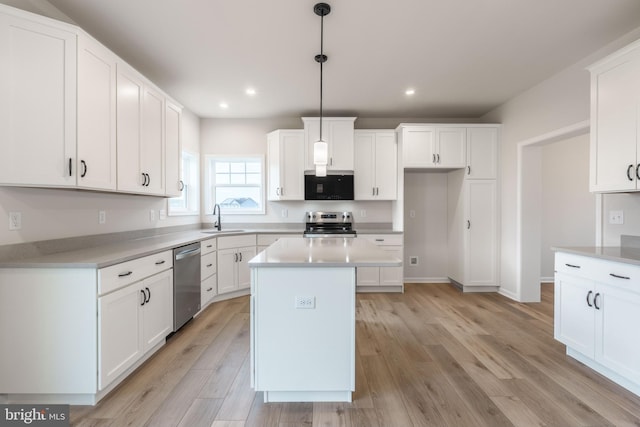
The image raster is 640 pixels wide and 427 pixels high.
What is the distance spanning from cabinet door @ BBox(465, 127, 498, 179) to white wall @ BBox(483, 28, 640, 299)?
0.11 m

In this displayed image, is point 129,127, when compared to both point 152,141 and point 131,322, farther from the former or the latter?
point 131,322

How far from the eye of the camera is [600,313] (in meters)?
2.08

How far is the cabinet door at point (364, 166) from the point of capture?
4.37m

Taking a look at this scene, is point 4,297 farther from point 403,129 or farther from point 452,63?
point 403,129

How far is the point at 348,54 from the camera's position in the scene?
2.75 metres

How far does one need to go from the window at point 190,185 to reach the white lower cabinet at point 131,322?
1924 mm

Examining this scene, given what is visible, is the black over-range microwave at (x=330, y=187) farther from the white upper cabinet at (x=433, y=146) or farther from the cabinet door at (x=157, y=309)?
the cabinet door at (x=157, y=309)

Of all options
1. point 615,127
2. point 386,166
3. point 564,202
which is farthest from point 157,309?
point 564,202

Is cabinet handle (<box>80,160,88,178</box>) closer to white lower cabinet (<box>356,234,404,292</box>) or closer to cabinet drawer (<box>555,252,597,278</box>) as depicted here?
white lower cabinet (<box>356,234,404,292</box>)

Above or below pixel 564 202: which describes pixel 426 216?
below

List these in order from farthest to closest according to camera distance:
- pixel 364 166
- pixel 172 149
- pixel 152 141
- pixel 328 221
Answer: pixel 328 221
pixel 364 166
pixel 172 149
pixel 152 141

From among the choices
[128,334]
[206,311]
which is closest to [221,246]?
[206,311]

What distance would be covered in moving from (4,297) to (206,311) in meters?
1.96

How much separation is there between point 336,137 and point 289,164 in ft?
2.66
